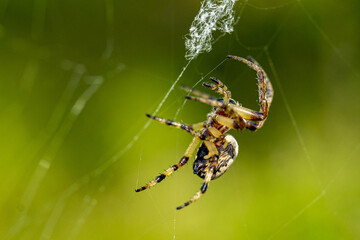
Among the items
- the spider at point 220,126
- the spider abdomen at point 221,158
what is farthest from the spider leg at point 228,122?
the spider abdomen at point 221,158

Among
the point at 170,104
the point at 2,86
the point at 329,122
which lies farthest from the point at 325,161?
the point at 2,86

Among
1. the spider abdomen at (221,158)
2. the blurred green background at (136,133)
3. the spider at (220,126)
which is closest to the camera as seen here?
the spider at (220,126)

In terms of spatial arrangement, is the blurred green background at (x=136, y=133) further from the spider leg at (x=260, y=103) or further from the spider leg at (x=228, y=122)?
the spider leg at (x=228, y=122)

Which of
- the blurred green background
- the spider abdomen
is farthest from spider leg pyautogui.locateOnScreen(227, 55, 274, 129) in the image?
the blurred green background

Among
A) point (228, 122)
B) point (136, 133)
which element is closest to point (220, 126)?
point (228, 122)

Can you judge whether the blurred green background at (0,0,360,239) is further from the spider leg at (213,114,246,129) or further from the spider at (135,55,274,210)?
the spider leg at (213,114,246,129)

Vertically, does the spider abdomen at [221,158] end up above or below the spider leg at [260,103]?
below

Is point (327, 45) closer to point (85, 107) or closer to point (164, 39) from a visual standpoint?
point (164, 39)

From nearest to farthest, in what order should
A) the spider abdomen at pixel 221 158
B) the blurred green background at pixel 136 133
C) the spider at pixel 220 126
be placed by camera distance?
the spider at pixel 220 126, the spider abdomen at pixel 221 158, the blurred green background at pixel 136 133
